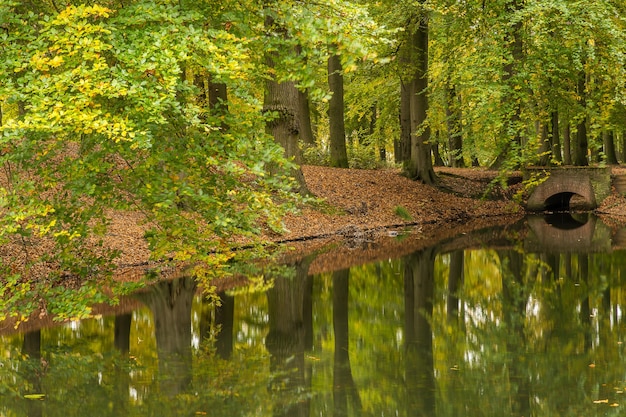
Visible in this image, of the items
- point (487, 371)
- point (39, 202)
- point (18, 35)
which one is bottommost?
point (487, 371)

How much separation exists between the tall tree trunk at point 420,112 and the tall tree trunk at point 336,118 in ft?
7.52

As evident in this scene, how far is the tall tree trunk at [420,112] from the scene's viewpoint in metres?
23.7

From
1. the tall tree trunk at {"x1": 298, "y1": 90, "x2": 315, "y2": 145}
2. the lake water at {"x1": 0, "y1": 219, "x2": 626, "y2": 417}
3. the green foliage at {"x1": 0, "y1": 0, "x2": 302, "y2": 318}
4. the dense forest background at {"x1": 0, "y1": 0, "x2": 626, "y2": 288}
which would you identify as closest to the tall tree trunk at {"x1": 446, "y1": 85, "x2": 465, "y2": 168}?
the tall tree trunk at {"x1": 298, "y1": 90, "x2": 315, "y2": 145}

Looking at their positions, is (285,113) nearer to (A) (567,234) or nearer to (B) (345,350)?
(A) (567,234)

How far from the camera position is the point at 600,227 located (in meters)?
20.6

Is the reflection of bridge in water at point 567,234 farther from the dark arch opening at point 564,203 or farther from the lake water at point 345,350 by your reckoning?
the lake water at point 345,350

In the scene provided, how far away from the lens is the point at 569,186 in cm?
2442

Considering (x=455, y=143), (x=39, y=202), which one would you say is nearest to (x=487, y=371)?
(x=39, y=202)

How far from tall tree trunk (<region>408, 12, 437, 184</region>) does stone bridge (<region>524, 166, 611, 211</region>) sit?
330cm

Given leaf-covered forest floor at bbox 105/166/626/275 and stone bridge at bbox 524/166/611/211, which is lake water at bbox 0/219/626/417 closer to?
leaf-covered forest floor at bbox 105/166/626/275

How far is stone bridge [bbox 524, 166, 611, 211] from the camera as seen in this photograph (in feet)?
79.7

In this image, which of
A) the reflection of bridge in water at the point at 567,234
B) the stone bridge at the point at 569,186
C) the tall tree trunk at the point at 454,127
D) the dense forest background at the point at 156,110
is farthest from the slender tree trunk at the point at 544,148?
the dense forest background at the point at 156,110

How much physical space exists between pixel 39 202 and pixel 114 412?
2.08 metres

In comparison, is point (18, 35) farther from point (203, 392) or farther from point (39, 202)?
point (203, 392)
